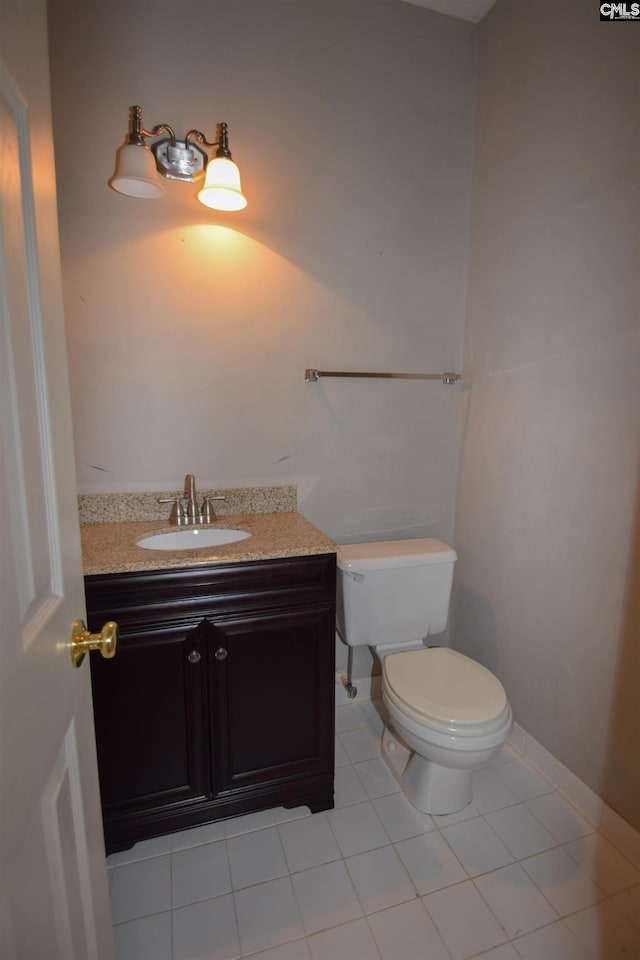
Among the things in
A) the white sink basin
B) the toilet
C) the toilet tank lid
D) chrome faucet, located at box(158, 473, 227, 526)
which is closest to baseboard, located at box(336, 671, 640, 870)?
the toilet

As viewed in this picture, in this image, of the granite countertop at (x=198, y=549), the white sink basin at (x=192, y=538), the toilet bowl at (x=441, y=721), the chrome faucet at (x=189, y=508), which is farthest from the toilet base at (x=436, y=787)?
the chrome faucet at (x=189, y=508)

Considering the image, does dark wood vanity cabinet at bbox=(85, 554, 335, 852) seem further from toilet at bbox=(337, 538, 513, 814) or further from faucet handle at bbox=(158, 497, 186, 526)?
faucet handle at bbox=(158, 497, 186, 526)

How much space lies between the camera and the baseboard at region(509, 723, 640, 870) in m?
1.36

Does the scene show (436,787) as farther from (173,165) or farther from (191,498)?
(173,165)

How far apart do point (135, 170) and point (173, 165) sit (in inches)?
10.0

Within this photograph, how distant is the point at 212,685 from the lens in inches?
53.5

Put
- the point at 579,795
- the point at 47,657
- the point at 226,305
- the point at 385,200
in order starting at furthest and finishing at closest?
1. the point at 385,200
2. the point at 226,305
3. the point at 579,795
4. the point at 47,657

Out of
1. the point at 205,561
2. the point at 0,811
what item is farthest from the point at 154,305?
the point at 0,811

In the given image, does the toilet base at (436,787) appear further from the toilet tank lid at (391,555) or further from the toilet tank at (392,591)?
the toilet tank lid at (391,555)

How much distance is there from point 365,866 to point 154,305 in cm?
183

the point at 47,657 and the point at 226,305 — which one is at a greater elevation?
the point at 226,305

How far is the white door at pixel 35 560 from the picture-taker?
52cm

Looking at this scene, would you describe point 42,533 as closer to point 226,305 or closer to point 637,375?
point 226,305

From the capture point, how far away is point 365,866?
134 centimetres
